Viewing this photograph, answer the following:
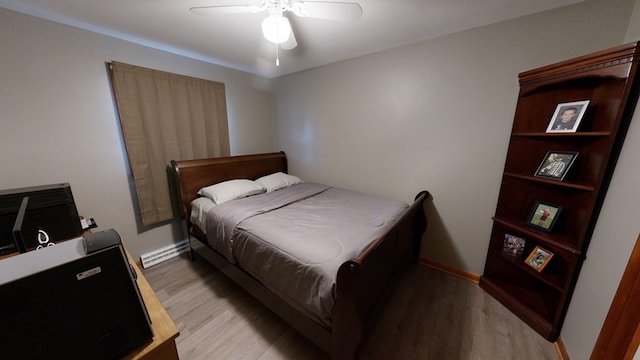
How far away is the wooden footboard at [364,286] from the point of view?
1090mm

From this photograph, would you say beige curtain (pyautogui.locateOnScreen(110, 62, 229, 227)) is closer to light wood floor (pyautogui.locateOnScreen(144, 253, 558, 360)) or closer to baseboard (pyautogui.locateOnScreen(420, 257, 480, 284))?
light wood floor (pyautogui.locateOnScreen(144, 253, 558, 360))

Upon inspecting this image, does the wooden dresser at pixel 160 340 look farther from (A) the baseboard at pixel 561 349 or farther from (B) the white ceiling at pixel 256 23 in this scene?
(A) the baseboard at pixel 561 349

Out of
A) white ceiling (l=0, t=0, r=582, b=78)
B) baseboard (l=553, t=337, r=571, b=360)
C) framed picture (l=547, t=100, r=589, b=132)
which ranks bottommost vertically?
baseboard (l=553, t=337, r=571, b=360)

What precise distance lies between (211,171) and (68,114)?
1.18 meters

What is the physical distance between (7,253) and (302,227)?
171 centimetres

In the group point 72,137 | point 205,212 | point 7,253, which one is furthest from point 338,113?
point 7,253

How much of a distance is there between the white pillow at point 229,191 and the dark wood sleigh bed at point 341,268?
0.70 ft

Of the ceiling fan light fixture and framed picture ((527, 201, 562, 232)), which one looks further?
framed picture ((527, 201, 562, 232))

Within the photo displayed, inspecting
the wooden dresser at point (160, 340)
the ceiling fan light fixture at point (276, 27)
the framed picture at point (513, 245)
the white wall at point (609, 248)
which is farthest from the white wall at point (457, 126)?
the wooden dresser at point (160, 340)

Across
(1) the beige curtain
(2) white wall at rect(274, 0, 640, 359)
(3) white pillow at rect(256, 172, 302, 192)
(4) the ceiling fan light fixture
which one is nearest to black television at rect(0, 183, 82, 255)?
(1) the beige curtain

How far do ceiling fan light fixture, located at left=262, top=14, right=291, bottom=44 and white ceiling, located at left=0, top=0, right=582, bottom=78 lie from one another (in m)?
0.23

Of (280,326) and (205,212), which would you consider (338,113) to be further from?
(280,326)

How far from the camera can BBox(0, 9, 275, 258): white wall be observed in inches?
61.8

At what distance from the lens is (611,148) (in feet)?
3.95
